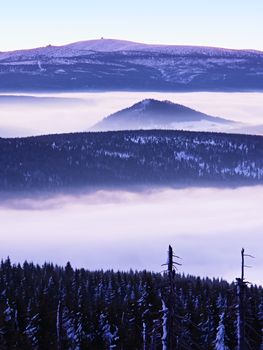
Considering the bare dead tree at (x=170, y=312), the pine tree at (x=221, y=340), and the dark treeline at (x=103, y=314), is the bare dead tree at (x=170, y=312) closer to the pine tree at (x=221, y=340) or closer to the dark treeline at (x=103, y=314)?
the dark treeline at (x=103, y=314)

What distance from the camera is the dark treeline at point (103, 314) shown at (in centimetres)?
8344

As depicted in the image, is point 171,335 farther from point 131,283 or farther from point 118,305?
point 131,283

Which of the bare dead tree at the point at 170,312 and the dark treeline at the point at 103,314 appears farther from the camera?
the dark treeline at the point at 103,314

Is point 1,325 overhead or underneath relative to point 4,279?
underneath

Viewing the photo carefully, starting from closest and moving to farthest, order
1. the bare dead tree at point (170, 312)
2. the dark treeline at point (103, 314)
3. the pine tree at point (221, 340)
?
the bare dead tree at point (170, 312)
the dark treeline at point (103, 314)
the pine tree at point (221, 340)

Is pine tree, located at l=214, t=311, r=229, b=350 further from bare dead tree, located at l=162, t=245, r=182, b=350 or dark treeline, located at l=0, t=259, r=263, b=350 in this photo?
bare dead tree, located at l=162, t=245, r=182, b=350

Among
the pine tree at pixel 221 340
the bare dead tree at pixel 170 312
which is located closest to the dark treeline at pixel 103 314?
the pine tree at pixel 221 340

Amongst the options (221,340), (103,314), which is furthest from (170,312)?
(103,314)

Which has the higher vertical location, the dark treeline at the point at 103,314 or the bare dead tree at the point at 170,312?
the dark treeline at the point at 103,314

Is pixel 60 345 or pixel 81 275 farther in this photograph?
pixel 81 275

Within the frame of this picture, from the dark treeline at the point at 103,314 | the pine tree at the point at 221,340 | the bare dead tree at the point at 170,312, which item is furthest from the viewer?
the pine tree at the point at 221,340

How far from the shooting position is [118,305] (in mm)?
109500

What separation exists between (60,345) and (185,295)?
3004 inches

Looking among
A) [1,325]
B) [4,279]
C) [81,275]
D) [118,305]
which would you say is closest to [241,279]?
[1,325]
